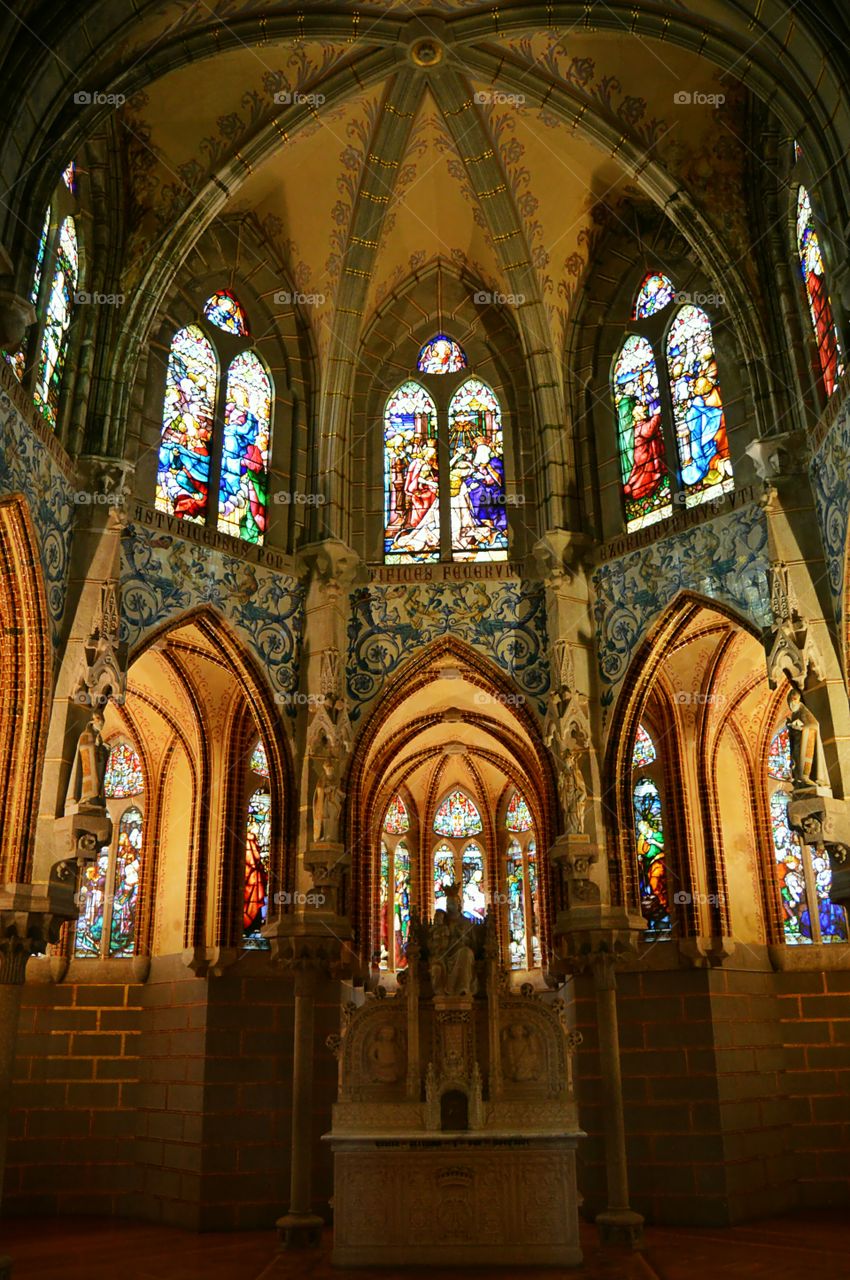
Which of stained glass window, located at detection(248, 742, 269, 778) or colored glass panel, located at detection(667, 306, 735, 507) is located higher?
colored glass panel, located at detection(667, 306, 735, 507)

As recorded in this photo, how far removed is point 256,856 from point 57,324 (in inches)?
379

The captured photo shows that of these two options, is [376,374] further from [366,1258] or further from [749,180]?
[366,1258]

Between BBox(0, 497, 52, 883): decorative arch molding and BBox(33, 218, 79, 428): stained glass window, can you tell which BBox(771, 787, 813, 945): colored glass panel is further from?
BBox(33, 218, 79, 428): stained glass window

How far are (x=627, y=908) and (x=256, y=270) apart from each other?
12.3m

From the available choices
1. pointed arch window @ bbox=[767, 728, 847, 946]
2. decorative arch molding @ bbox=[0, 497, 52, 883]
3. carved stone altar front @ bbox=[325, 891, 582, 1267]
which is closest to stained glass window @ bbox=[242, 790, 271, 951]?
carved stone altar front @ bbox=[325, 891, 582, 1267]

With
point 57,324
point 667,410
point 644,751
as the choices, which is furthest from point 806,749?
point 57,324

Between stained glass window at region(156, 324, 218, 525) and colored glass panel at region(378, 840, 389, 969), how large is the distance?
12477 mm

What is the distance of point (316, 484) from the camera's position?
780 inches

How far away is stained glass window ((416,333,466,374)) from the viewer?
70.2 feet

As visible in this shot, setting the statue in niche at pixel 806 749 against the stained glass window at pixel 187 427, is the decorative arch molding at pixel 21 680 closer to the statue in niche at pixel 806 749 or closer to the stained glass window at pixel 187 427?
the stained glass window at pixel 187 427

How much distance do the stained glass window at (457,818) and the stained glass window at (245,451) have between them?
12883mm

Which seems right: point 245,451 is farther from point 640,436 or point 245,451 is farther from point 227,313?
point 640,436

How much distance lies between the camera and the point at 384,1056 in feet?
51.7

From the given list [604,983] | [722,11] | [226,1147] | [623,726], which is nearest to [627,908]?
[604,983]
